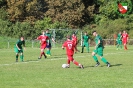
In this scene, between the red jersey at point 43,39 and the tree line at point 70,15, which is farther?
the tree line at point 70,15

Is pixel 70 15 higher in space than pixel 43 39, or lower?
higher

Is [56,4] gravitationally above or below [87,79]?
above

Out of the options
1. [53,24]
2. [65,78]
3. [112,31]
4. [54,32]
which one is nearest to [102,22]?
[112,31]

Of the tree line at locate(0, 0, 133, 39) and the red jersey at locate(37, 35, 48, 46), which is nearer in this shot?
the red jersey at locate(37, 35, 48, 46)

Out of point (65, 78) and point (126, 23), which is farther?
point (126, 23)

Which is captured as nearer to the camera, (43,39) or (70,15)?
(43,39)

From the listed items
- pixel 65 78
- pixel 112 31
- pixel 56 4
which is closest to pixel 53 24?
pixel 56 4

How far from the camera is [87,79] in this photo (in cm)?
1652

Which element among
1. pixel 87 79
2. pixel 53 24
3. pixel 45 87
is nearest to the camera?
pixel 45 87

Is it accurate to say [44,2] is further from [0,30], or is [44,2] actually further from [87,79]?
[87,79]

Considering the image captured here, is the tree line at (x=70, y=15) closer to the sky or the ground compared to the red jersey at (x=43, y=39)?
closer to the sky

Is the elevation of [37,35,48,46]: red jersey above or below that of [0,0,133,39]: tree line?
below

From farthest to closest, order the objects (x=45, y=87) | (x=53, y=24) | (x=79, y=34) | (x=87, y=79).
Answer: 1. (x=53, y=24)
2. (x=79, y=34)
3. (x=87, y=79)
4. (x=45, y=87)

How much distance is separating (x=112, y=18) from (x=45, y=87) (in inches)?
2271
